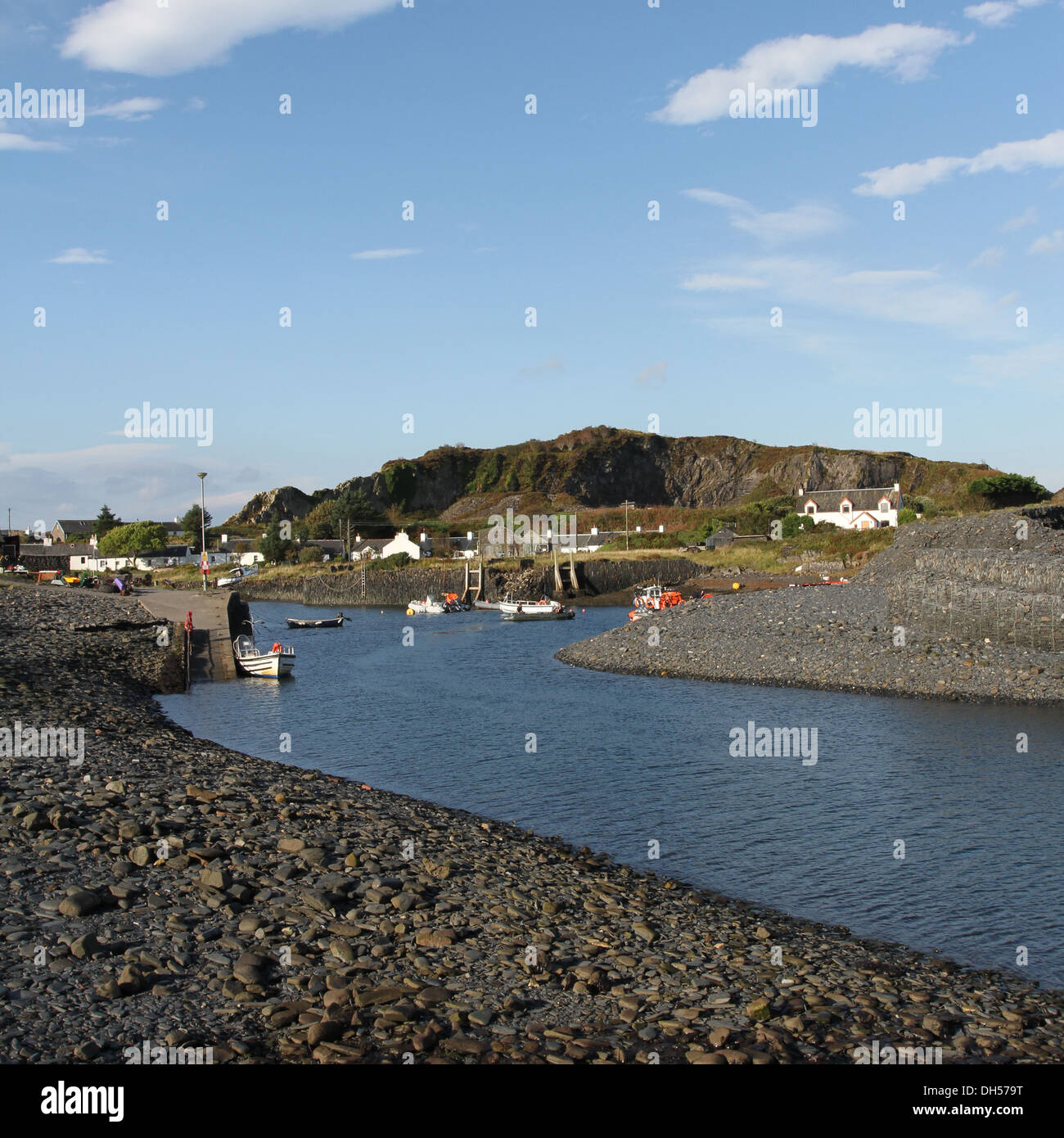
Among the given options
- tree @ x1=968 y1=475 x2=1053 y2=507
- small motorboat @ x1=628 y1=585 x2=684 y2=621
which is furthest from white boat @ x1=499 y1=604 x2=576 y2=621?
tree @ x1=968 y1=475 x2=1053 y2=507

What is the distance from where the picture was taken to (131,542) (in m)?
145

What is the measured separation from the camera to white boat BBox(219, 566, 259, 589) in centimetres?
11534

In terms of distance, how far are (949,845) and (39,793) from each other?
52.0ft

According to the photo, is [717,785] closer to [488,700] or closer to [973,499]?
[488,700]

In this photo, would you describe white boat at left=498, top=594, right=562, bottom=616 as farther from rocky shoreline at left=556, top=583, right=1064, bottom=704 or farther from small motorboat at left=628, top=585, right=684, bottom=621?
rocky shoreline at left=556, top=583, right=1064, bottom=704

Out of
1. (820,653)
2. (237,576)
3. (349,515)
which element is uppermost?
(349,515)

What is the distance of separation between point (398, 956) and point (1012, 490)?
10791cm

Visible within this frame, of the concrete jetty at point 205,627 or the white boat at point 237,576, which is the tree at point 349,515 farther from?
the concrete jetty at point 205,627

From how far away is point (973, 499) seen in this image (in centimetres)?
11000

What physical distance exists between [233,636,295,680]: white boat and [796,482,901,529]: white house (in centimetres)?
8257

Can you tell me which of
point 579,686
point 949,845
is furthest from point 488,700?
point 949,845

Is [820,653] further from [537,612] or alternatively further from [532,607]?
[532,607]

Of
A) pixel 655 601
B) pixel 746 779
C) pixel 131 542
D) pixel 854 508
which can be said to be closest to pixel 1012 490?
pixel 854 508
